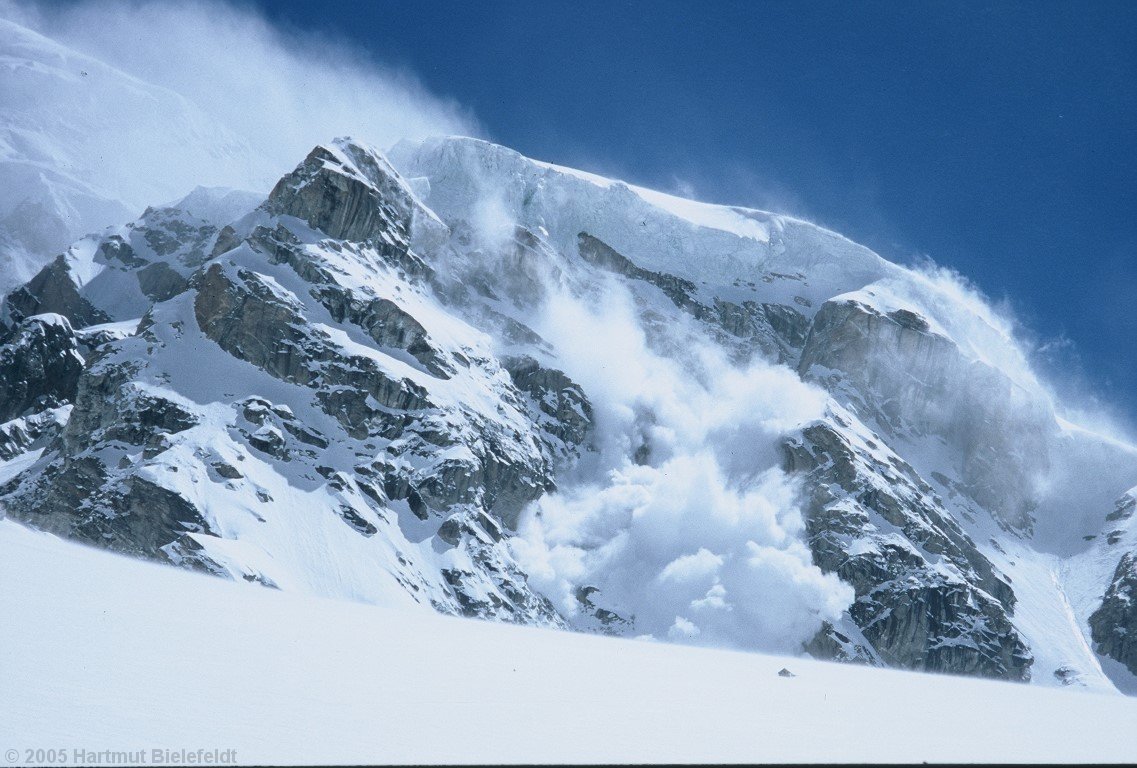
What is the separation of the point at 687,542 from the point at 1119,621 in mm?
92911

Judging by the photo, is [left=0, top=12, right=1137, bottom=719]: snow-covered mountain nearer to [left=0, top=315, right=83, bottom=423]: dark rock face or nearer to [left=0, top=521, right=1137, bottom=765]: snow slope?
[left=0, top=315, right=83, bottom=423]: dark rock face

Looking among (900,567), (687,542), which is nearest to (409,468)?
(687,542)

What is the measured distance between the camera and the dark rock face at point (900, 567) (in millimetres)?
156500

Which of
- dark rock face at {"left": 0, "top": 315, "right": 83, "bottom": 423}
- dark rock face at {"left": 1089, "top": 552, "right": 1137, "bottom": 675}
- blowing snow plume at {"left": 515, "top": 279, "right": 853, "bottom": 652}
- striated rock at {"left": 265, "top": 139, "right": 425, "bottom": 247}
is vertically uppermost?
striated rock at {"left": 265, "top": 139, "right": 425, "bottom": 247}

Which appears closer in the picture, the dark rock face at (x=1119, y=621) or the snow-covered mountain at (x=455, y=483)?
the snow-covered mountain at (x=455, y=483)

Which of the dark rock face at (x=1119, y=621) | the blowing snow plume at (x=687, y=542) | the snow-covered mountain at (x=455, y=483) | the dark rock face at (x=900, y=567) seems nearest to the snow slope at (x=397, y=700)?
the snow-covered mountain at (x=455, y=483)

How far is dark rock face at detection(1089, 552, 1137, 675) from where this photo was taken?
564ft

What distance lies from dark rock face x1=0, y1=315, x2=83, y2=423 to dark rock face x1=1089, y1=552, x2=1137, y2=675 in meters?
210

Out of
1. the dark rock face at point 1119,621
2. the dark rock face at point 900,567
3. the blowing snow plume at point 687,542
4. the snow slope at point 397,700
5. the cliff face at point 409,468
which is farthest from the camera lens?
the dark rock face at point 1119,621

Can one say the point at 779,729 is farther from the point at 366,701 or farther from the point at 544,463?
the point at 544,463

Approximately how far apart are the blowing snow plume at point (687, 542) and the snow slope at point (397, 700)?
11791cm

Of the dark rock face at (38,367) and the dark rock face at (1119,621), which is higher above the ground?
the dark rock face at (1119,621)

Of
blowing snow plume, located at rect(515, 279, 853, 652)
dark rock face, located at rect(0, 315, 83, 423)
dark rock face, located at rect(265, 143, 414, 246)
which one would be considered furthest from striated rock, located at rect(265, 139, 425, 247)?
blowing snow plume, located at rect(515, 279, 853, 652)

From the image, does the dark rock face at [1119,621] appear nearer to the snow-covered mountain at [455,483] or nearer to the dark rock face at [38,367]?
the snow-covered mountain at [455,483]
